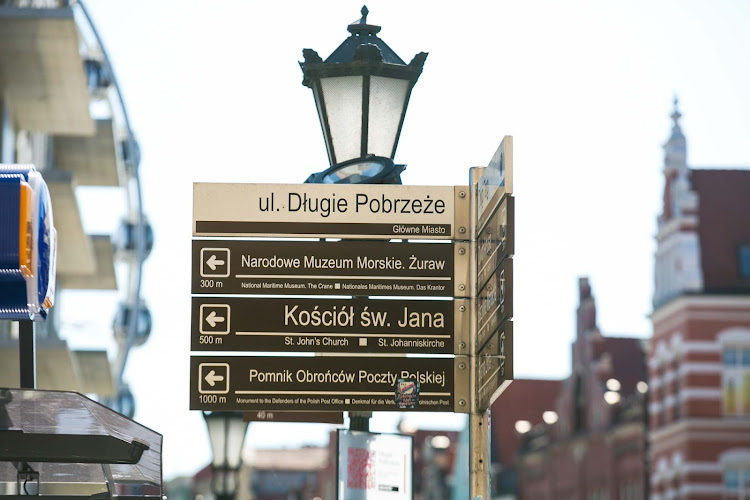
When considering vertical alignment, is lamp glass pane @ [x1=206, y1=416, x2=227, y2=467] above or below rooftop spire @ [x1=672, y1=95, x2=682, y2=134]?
below

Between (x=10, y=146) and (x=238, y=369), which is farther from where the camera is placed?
(x=10, y=146)

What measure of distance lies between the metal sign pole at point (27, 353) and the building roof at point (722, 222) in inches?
1821

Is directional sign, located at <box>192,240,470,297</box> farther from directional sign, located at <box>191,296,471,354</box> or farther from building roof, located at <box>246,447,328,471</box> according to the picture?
building roof, located at <box>246,447,328,471</box>

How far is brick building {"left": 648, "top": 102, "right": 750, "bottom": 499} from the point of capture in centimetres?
4944

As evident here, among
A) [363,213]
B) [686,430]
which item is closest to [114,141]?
[686,430]

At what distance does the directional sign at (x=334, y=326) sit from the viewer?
768cm

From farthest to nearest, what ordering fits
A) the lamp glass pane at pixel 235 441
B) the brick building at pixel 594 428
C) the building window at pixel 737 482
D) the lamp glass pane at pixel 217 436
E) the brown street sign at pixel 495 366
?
1. the brick building at pixel 594 428
2. the building window at pixel 737 482
3. the lamp glass pane at pixel 217 436
4. the lamp glass pane at pixel 235 441
5. the brown street sign at pixel 495 366

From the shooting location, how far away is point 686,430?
163 feet

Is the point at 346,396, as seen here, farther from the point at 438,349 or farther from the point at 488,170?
the point at 488,170

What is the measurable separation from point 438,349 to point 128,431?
217 cm

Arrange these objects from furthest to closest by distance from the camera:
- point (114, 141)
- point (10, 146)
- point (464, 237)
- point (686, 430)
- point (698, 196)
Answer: point (698, 196), point (686, 430), point (114, 141), point (10, 146), point (464, 237)

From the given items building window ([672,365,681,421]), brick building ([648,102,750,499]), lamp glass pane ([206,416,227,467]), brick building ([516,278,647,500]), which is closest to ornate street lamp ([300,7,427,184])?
lamp glass pane ([206,416,227,467])

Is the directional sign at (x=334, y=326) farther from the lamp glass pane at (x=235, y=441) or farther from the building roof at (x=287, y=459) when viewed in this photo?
the building roof at (x=287, y=459)

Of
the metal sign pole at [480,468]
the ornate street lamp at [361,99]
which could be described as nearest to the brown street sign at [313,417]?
the metal sign pole at [480,468]
